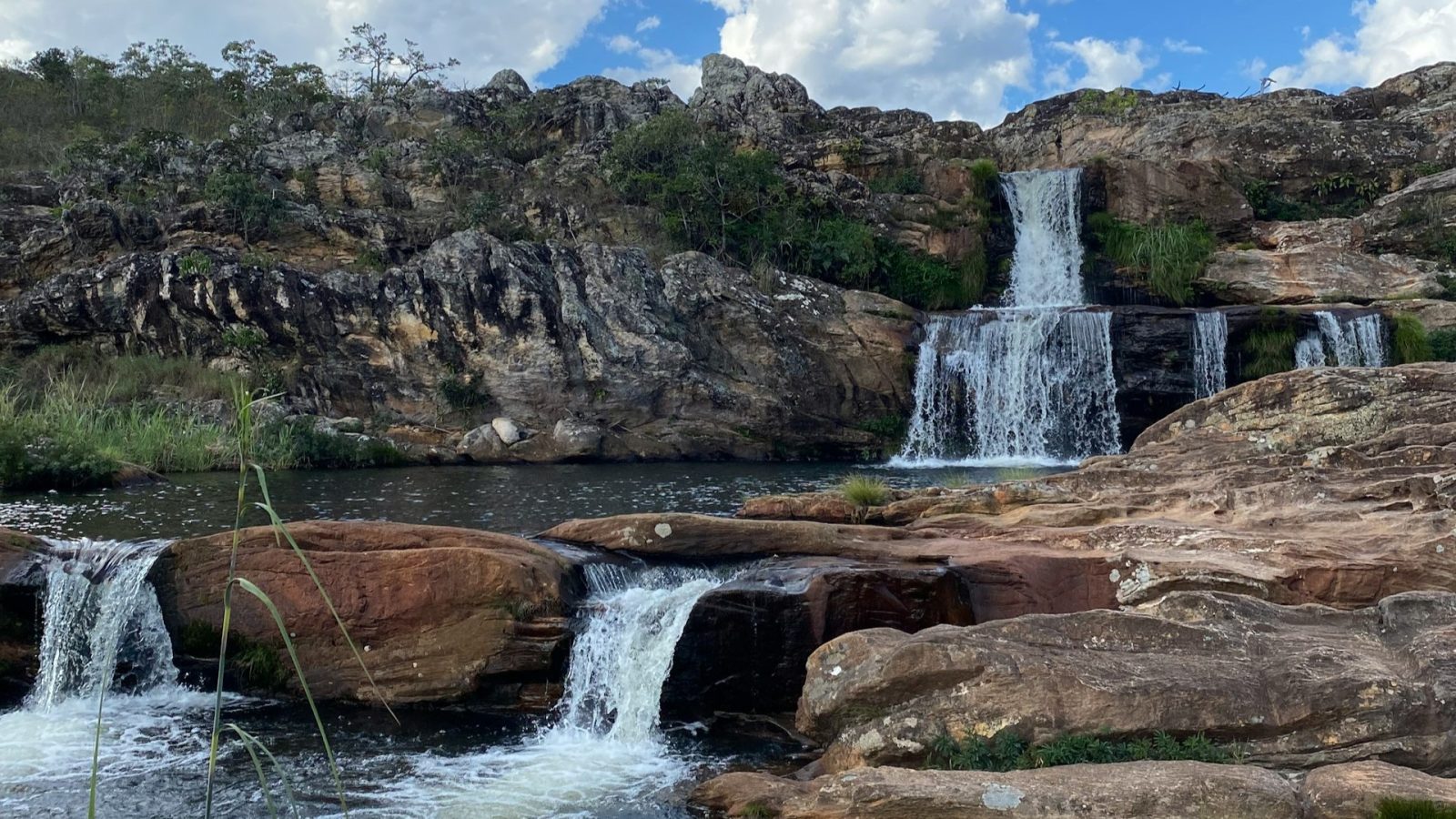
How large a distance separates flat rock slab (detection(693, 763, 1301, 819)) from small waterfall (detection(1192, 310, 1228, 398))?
63.9ft

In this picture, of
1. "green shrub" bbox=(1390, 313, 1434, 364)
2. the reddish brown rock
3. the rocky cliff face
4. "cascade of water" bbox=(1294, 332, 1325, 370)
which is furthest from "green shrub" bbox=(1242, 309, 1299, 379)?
the reddish brown rock

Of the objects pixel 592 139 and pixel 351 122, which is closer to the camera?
pixel 592 139

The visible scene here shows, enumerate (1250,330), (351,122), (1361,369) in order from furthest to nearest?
(351,122), (1250,330), (1361,369)

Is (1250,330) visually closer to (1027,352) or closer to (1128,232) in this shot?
(1027,352)

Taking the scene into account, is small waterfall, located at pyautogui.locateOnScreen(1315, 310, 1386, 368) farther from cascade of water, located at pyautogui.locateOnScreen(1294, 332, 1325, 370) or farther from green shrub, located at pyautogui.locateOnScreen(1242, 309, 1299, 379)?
green shrub, located at pyautogui.locateOnScreen(1242, 309, 1299, 379)

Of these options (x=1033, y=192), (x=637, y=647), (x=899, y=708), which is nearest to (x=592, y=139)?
(x=1033, y=192)

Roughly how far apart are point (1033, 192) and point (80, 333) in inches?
1062

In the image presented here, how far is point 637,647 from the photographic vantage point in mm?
8969

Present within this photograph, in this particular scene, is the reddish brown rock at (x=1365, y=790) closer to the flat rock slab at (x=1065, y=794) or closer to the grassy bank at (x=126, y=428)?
the flat rock slab at (x=1065, y=794)

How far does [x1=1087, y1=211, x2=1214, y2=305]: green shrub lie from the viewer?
27.4 metres

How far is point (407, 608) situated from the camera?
30.5 feet

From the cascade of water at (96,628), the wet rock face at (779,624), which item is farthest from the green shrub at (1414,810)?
the cascade of water at (96,628)

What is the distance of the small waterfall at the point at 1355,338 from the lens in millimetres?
22594

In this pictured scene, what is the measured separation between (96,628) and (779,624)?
249 inches
